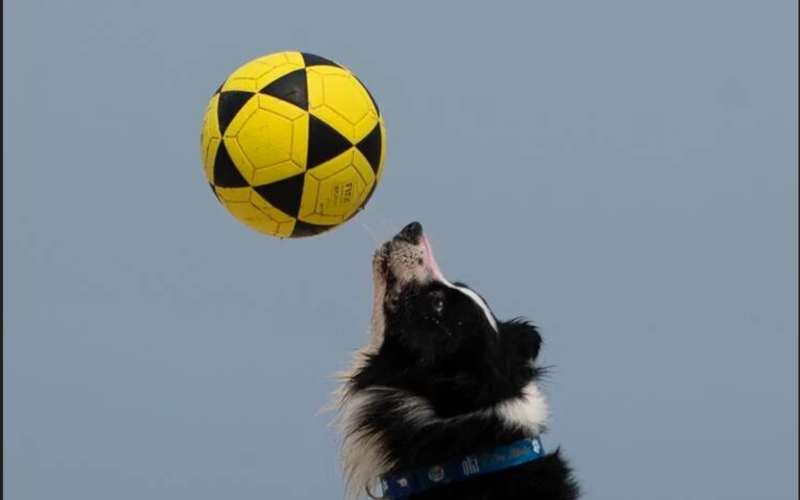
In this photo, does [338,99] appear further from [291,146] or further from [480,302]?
[480,302]

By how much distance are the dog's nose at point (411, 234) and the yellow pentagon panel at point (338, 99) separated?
37 centimetres

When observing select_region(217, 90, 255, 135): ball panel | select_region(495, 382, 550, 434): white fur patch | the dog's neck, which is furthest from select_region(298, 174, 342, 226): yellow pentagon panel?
select_region(495, 382, 550, 434): white fur patch

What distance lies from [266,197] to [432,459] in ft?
3.99

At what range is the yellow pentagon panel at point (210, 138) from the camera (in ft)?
32.0

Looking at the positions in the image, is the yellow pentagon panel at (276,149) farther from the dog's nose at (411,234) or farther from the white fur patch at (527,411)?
the white fur patch at (527,411)

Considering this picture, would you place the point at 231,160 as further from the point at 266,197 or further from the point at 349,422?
the point at 349,422

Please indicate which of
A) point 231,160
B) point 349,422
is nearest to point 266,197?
point 231,160

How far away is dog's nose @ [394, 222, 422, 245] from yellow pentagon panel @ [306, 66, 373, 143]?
37 cm

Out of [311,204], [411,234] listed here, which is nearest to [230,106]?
[311,204]

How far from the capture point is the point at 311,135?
9.66 meters

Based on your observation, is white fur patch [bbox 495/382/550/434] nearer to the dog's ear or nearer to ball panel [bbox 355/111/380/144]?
the dog's ear

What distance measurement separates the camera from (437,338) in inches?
365

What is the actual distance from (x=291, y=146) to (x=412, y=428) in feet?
3.87

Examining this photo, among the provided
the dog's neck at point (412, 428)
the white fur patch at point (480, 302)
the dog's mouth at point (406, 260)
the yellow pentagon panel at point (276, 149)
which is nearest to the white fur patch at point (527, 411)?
the dog's neck at point (412, 428)
